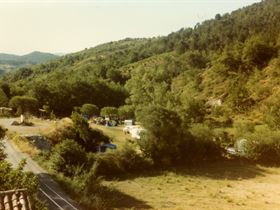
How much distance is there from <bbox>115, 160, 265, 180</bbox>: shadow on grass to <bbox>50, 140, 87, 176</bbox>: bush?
649cm

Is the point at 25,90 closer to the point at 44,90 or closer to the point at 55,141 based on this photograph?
the point at 44,90

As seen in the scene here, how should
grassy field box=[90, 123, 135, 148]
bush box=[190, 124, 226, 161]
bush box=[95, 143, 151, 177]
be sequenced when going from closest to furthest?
bush box=[95, 143, 151, 177] < bush box=[190, 124, 226, 161] < grassy field box=[90, 123, 135, 148]

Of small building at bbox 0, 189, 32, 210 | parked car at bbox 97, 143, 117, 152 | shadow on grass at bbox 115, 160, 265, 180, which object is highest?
small building at bbox 0, 189, 32, 210

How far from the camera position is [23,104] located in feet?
214

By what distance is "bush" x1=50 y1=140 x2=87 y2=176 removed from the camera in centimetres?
3453

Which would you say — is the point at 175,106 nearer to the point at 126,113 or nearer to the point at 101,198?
the point at 126,113

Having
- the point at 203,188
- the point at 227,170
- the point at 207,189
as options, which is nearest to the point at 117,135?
the point at 227,170

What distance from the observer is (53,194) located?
27656 mm

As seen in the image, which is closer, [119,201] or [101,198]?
[101,198]

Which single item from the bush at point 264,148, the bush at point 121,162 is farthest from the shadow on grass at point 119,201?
the bush at point 264,148

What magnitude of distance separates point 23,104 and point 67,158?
105 feet

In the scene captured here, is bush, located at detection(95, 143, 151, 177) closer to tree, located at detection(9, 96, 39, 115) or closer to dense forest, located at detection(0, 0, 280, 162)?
dense forest, located at detection(0, 0, 280, 162)

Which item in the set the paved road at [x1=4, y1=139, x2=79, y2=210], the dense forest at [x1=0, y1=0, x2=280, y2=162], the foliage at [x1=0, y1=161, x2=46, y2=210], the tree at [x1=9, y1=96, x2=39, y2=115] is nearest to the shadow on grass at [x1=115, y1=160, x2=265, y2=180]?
the dense forest at [x1=0, y1=0, x2=280, y2=162]

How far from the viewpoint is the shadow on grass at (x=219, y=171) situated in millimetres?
43688
